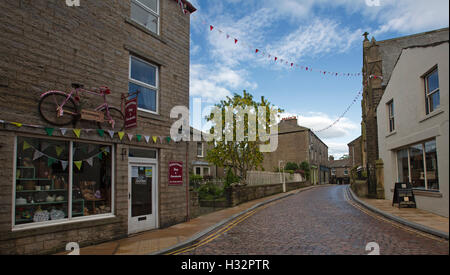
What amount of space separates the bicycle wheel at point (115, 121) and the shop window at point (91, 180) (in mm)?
571

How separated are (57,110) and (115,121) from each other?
1739mm

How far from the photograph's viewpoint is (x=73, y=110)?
7.35 metres

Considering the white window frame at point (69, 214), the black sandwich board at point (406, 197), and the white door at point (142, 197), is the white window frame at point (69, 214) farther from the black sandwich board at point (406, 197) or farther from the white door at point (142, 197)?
the black sandwich board at point (406, 197)

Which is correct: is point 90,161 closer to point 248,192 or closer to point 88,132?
point 88,132

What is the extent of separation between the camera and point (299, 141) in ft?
137

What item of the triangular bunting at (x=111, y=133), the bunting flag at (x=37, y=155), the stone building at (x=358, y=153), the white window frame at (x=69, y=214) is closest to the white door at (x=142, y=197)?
Answer: the white window frame at (x=69, y=214)

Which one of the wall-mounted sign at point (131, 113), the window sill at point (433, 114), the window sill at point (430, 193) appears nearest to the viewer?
the window sill at point (433, 114)

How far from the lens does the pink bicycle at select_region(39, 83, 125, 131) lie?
679 cm

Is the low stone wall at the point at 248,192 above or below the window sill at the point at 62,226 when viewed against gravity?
below

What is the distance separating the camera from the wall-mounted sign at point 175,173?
10.4 metres

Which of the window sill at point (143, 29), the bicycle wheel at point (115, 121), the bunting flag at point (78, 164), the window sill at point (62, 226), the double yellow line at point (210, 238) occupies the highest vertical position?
the window sill at point (143, 29)

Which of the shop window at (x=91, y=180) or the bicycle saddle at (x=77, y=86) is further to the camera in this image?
the shop window at (x=91, y=180)

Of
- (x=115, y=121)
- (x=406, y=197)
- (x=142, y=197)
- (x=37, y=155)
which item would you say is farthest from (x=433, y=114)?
(x=406, y=197)
